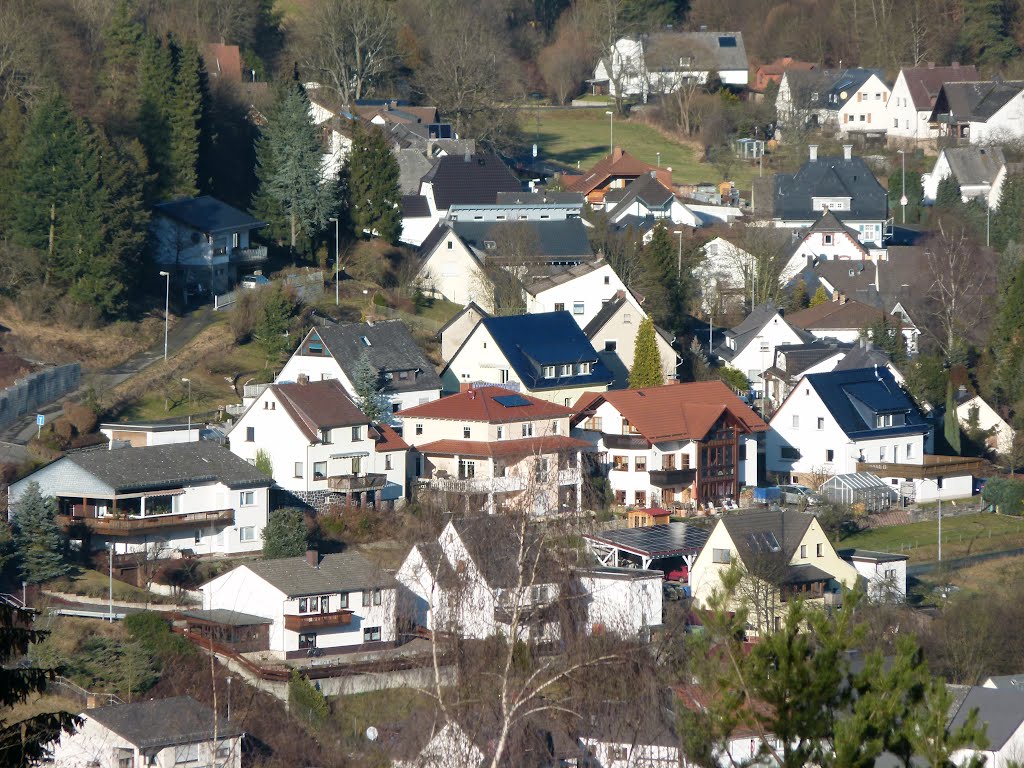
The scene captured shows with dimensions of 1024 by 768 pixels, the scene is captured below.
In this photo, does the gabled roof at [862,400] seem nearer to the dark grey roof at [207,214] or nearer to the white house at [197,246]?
the white house at [197,246]

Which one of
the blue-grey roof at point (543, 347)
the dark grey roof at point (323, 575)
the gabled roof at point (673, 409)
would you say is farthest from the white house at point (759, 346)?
the dark grey roof at point (323, 575)

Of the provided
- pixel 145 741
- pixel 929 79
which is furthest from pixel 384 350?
pixel 929 79

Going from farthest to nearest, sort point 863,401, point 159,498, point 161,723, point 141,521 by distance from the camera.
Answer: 1. point 863,401
2. point 159,498
3. point 141,521
4. point 161,723

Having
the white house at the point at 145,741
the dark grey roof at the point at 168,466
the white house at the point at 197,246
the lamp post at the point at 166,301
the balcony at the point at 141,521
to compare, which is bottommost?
the white house at the point at 145,741

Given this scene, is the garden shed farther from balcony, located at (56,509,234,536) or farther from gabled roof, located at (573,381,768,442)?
balcony, located at (56,509,234,536)

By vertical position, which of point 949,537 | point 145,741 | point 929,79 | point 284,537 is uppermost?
point 929,79

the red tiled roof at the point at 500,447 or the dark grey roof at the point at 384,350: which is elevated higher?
the dark grey roof at the point at 384,350

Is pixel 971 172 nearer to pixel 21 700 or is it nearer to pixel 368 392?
pixel 368 392
